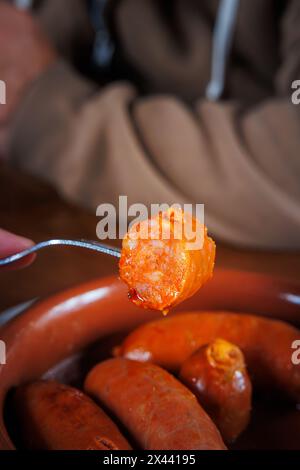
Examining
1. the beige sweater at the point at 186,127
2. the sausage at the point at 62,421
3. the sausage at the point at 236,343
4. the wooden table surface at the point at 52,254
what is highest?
the beige sweater at the point at 186,127

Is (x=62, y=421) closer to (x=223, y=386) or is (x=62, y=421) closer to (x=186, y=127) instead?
(x=223, y=386)

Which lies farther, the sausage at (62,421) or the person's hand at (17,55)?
the person's hand at (17,55)

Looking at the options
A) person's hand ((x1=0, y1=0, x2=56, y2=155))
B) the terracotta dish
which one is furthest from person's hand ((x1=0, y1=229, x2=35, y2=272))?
person's hand ((x1=0, y1=0, x2=56, y2=155))

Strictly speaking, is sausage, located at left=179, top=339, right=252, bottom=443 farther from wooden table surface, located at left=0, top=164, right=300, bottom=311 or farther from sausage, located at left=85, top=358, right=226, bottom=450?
wooden table surface, located at left=0, top=164, right=300, bottom=311

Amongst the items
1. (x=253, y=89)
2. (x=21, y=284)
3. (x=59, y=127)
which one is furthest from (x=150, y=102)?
(x=21, y=284)

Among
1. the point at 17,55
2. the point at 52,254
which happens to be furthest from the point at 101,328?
the point at 17,55

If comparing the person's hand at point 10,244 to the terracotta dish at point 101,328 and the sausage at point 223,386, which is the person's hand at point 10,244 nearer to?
the terracotta dish at point 101,328

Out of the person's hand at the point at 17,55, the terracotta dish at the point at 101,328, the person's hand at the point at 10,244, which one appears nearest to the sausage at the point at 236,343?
the terracotta dish at the point at 101,328

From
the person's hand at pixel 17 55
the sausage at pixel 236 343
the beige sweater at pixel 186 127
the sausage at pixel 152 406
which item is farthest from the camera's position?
the person's hand at pixel 17 55
